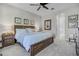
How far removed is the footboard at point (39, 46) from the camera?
180cm

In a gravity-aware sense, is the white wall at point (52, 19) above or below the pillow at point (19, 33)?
above

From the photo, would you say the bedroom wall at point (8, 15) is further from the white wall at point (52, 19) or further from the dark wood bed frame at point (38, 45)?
the white wall at point (52, 19)

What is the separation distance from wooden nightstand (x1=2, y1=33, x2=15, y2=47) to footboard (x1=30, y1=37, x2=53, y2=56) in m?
0.41

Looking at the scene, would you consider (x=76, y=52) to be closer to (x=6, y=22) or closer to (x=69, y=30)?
(x=69, y=30)

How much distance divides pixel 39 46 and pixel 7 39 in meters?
0.64

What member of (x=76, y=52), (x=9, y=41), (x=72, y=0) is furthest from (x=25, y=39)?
(x=72, y=0)

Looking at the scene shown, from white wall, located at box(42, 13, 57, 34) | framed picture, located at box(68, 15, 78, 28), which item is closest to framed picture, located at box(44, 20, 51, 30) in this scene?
white wall, located at box(42, 13, 57, 34)

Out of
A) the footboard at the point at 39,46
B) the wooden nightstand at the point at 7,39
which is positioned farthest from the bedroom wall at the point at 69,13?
the wooden nightstand at the point at 7,39

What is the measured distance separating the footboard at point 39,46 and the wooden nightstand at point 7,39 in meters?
0.41

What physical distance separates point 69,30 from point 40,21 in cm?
61

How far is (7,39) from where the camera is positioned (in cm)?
181

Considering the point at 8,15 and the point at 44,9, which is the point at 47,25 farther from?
the point at 8,15

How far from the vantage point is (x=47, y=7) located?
73.3 inches

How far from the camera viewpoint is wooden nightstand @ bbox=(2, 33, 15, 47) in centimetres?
179
